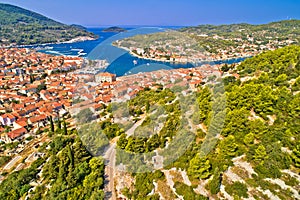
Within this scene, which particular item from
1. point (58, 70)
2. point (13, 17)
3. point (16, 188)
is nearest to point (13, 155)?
point (16, 188)

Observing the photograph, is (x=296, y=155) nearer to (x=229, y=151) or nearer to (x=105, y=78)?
(x=229, y=151)

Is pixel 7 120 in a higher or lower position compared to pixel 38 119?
lower

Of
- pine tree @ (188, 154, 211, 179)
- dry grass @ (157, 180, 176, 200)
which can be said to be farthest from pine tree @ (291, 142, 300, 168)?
dry grass @ (157, 180, 176, 200)

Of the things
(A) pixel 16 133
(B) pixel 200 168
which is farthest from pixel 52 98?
(B) pixel 200 168

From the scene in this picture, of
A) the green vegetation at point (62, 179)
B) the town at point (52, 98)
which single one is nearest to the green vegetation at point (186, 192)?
the green vegetation at point (62, 179)

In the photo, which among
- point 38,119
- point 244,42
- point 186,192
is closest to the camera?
point 186,192

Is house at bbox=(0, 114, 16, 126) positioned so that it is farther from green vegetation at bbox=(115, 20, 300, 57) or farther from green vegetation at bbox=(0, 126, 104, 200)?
green vegetation at bbox=(115, 20, 300, 57)

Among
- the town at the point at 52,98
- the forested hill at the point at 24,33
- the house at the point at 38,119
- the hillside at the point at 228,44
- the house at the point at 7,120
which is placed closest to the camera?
the town at the point at 52,98

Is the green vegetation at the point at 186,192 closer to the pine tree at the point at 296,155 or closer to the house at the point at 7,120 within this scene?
the pine tree at the point at 296,155

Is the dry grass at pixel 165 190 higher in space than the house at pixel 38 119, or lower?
higher

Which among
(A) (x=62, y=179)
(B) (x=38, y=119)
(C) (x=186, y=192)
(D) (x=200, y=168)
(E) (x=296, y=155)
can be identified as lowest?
(B) (x=38, y=119)

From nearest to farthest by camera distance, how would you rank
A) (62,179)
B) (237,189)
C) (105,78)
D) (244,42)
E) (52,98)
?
(237,189) < (62,179) < (52,98) < (105,78) < (244,42)

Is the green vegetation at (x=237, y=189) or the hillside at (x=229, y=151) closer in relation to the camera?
the green vegetation at (x=237, y=189)
